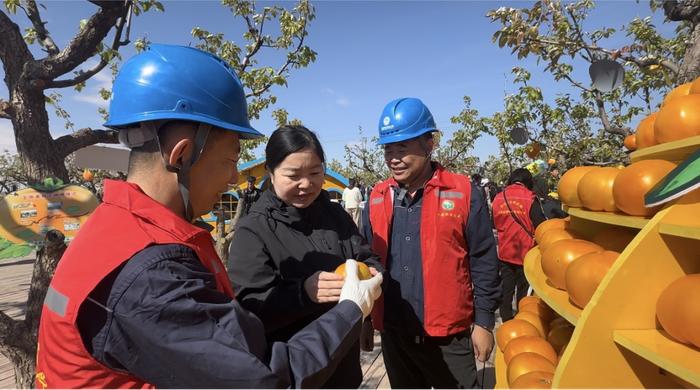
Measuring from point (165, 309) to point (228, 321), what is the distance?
151 mm

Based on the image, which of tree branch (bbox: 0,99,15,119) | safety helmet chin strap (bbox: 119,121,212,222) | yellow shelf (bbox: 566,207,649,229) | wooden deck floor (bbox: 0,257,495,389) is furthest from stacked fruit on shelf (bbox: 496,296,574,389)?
tree branch (bbox: 0,99,15,119)

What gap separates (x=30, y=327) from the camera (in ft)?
8.90

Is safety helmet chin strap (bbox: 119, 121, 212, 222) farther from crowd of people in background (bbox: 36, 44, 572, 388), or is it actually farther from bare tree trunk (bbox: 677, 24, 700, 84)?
bare tree trunk (bbox: 677, 24, 700, 84)

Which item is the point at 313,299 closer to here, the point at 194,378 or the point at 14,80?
the point at 194,378

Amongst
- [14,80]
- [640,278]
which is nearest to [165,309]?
[640,278]

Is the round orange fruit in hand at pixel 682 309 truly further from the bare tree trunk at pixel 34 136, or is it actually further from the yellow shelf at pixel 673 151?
the bare tree trunk at pixel 34 136

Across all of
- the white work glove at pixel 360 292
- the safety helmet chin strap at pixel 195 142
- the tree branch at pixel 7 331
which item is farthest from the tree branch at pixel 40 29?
the white work glove at pixel 360 292

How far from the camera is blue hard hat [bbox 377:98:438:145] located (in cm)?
273

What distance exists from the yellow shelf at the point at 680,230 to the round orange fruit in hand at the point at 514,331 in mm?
1165

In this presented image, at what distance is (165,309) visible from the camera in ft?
2.91

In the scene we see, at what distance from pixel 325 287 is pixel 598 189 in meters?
1.25

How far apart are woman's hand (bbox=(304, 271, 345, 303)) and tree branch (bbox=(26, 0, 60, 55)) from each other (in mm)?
2970

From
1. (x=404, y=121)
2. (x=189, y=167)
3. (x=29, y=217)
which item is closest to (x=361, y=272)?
(x=189, y=167)

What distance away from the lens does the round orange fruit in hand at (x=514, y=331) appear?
2.08 metres
